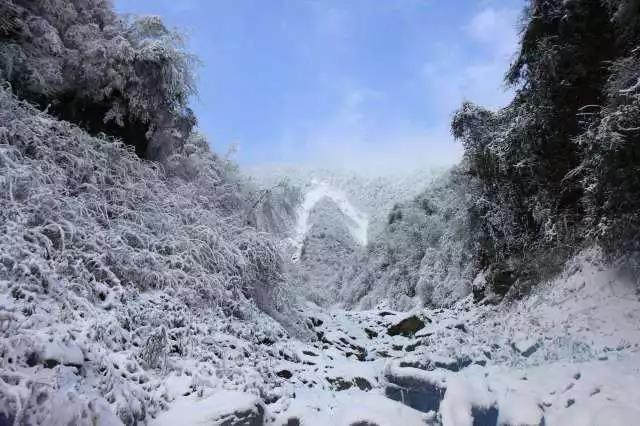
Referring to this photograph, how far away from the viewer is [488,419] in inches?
203

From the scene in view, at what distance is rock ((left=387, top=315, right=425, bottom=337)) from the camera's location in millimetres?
13733

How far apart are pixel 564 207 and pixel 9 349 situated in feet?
33.4

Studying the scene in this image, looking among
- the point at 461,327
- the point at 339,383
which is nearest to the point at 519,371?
the point at 339,383

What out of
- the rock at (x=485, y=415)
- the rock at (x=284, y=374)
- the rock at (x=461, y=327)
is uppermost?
the rock at (x=461, y=327)

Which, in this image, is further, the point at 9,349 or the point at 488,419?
the point at 488,419

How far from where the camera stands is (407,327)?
13.9m

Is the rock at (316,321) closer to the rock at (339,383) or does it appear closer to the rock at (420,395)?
the rock at (339,383)

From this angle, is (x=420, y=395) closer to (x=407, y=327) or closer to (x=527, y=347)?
(x=527, y=347)

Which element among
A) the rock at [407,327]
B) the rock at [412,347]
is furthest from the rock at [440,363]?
the rock at [407,327]

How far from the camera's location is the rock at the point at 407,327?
13.7 metres

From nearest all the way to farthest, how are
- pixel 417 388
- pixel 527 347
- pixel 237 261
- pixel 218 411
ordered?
pixel 218 411, pixel 417 388, pixel 527 347, pixel 237 261

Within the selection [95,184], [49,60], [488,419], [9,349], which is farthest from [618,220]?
[49,60]

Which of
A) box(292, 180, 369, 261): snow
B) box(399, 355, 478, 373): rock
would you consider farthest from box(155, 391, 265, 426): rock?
box(292, 180, 369, 261): snow

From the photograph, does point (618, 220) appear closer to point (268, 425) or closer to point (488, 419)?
point (488, 419)
